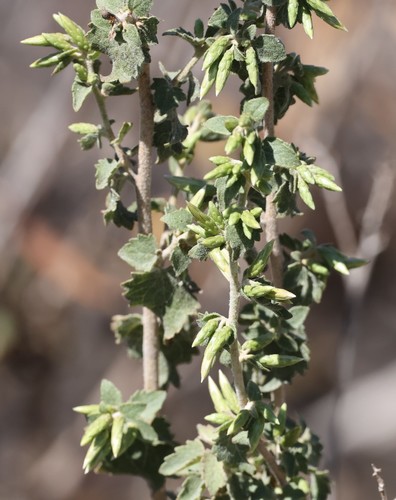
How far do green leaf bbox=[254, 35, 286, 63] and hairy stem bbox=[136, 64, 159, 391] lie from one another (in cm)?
13

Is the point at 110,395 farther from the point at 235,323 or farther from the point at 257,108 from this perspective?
the point at 257,108

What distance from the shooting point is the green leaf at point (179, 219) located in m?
0.79

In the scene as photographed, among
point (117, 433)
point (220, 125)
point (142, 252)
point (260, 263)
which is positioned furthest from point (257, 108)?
point (117, 433)

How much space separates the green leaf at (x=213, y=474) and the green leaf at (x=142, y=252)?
0.21 meters

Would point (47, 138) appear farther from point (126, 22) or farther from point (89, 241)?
point (126, 22)

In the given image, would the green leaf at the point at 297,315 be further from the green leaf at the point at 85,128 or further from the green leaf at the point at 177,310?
the green leaf at the point at 85,128

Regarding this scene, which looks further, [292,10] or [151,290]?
[151,290]

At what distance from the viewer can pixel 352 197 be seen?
2.77 metres

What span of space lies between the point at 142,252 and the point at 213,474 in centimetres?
25

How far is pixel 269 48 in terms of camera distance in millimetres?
739

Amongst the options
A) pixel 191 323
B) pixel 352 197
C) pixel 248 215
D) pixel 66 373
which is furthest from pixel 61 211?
pixel 248 215

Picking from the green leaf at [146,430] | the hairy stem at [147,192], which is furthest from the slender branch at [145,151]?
the green leaf at [146,430]

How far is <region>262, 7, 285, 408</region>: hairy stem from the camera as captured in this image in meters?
0.78

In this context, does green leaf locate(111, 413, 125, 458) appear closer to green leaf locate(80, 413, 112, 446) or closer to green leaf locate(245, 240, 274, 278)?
green leaf locate(80, 413, 112, 446)
